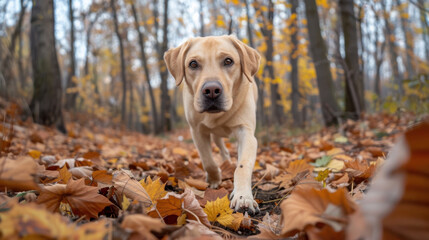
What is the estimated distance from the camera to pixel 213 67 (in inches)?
114

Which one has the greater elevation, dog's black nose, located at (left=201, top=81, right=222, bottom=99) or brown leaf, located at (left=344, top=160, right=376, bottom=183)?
dog's black nose, located at (left=201, top=81, right=222, bottom=99)

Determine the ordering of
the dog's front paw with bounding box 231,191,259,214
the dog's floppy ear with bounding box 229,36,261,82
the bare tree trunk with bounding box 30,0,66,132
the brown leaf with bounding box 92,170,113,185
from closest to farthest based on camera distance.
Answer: the brown leaf with bounding box 92,170,113,185 → the dog's front paw with bounding box 231,191,259,214 → the dog's floppy ear with bounding box 229,36,261,82 → the bare tree trunk with bounding box 30,0,66,132

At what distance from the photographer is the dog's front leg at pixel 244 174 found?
209 centimetres

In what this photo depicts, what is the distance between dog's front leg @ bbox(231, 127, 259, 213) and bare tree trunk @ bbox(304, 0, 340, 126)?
18.7 feet

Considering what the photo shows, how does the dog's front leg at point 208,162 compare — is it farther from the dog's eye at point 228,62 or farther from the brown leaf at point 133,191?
the brown leaf at point 133,191

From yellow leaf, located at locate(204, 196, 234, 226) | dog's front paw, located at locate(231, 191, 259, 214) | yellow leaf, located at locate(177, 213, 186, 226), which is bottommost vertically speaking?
dog's front paw, located at locate(231, 191, 259, 214)

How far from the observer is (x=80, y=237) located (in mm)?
851

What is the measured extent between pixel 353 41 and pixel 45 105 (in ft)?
26.8

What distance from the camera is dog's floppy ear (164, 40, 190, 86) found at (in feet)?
10.3

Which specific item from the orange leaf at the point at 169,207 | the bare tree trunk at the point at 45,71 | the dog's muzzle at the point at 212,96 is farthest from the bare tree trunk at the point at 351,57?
the bare tree trunk at the point at 45,71

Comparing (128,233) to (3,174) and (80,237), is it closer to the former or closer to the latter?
(80,237)

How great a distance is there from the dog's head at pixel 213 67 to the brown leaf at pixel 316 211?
1.64m

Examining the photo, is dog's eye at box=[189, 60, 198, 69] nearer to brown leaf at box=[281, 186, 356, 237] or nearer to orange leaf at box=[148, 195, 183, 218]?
orange leaf at box=[148, 195, 183, 218]

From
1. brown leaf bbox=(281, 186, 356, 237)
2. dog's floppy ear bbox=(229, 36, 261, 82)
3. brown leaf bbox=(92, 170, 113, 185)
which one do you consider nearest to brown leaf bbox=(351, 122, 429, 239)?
brown leaf bbox=(281, 186, 356, 237)
